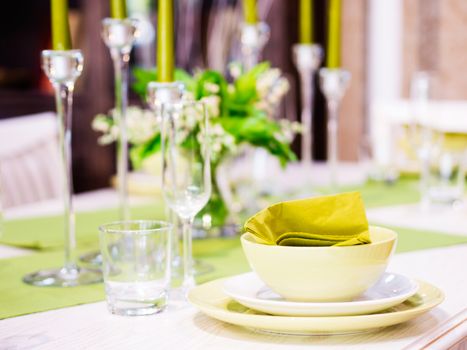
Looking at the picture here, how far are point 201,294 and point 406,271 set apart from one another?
0.35 meters

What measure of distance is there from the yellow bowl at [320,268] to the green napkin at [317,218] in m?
0.04

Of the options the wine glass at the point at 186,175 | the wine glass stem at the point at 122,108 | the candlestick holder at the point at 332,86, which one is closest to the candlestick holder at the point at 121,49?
the wine glass stem at the point at 122,108

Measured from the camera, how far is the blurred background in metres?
3.98

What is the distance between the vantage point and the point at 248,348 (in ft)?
2.61

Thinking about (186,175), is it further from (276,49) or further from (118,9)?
(276,49)

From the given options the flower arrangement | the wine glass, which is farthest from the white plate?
the flower arrangement

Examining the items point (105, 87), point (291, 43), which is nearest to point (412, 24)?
point (291, 43)

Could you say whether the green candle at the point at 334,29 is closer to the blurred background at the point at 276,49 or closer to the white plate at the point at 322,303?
the white plate at the point at 322,303

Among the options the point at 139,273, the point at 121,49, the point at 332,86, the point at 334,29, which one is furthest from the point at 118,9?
the point at 332,86

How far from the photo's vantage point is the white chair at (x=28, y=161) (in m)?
2.04

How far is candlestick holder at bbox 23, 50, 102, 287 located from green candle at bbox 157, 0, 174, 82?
108 mm

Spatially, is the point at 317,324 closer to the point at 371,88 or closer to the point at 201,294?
the point at 201,294

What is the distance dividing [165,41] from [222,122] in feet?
1.26

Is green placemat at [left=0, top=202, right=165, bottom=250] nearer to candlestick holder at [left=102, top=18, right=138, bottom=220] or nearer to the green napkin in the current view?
candlestick holder at [left=102, top=18, right=138, bottom=220]
